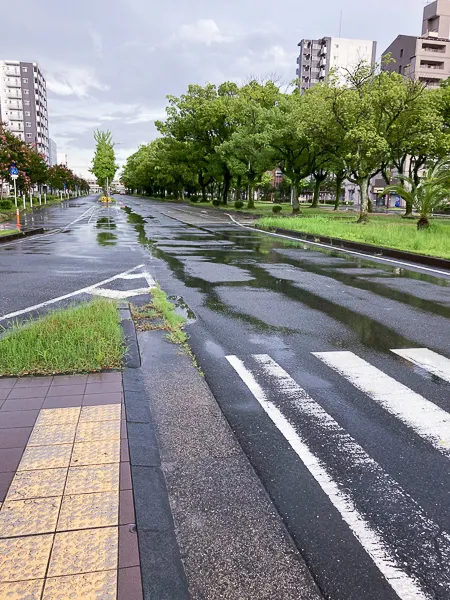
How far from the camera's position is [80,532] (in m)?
2.56

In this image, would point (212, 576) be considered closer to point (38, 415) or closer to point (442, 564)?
point (442, 564)

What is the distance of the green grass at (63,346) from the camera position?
485 cm

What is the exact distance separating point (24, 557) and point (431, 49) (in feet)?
301

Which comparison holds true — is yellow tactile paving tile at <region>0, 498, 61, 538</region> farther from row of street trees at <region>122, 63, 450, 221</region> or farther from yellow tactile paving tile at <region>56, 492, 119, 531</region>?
row of street trees at <region>122, 63, 450, 221</region>

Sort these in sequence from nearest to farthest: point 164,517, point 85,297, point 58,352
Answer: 1. point 164,517
2. point 58,352
3. point 85,297

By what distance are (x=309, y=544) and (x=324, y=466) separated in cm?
81

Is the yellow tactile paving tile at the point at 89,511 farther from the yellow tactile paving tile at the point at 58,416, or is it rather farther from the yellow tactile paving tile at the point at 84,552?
the yellow tactile paving tile at the point at 58,416

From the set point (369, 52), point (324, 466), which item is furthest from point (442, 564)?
point (369, 52)

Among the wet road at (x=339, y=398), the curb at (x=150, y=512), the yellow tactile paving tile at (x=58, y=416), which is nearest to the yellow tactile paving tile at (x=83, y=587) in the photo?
the curb at (x=150, y=512)

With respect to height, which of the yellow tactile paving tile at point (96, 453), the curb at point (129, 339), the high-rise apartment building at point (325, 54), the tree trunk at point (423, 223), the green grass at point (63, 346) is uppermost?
the high-rise apartment building at point (325, 54)

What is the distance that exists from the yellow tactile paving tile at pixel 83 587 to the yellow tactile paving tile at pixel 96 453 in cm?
98

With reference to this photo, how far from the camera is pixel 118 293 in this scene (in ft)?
29.9

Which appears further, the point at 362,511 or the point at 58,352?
the point at 58,352

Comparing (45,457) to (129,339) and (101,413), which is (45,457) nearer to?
(101,413)
